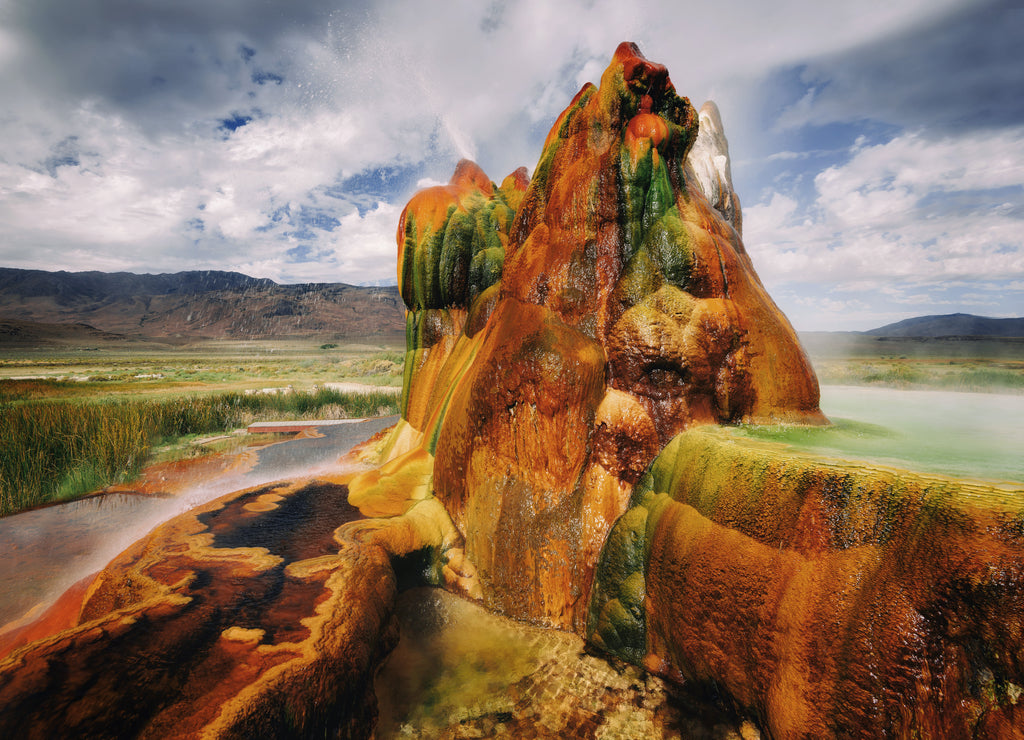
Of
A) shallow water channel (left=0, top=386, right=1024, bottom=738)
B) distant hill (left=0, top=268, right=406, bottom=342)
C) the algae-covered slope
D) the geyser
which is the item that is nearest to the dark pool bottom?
shallow water channel (left=0, top=386, right=1024, bottom=738)

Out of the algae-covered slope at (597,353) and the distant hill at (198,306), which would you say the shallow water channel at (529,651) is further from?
the distant hill at (198,306)

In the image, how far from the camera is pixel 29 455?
7199mm

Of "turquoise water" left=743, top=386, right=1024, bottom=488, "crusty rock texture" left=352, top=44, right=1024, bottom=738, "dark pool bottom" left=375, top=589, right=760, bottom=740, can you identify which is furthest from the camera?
"dark pool bottom" left=375, top=589, right=760, bottom=740

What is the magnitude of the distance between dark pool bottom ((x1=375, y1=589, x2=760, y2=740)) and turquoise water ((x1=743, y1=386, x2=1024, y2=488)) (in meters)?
1.81

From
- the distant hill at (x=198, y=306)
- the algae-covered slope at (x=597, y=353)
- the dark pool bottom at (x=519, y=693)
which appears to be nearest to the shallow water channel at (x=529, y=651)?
the dark pool bottom at (x=519, y=693)

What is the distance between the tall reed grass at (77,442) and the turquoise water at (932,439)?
30.7ft

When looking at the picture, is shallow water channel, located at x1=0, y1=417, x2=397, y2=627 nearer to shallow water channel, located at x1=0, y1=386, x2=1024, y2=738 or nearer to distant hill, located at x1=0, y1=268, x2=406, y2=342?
shallow water channel, located at x1=0, y1=386, x2=1024, y2=738

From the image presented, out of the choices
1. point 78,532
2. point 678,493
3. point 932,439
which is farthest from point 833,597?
point 78,532

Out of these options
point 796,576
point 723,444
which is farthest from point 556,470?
point 796,576

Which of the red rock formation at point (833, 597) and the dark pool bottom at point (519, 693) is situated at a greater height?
the red rock formation at point (833, 597)

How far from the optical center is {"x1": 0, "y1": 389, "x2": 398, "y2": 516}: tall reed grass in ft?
22.2

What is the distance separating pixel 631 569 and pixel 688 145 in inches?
177

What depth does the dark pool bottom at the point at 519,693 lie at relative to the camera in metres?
2.78

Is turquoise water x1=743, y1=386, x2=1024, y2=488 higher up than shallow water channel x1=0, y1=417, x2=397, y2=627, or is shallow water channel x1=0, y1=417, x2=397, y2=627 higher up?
turquoise water x1=743, y1=386, x2=1024, y2=488
